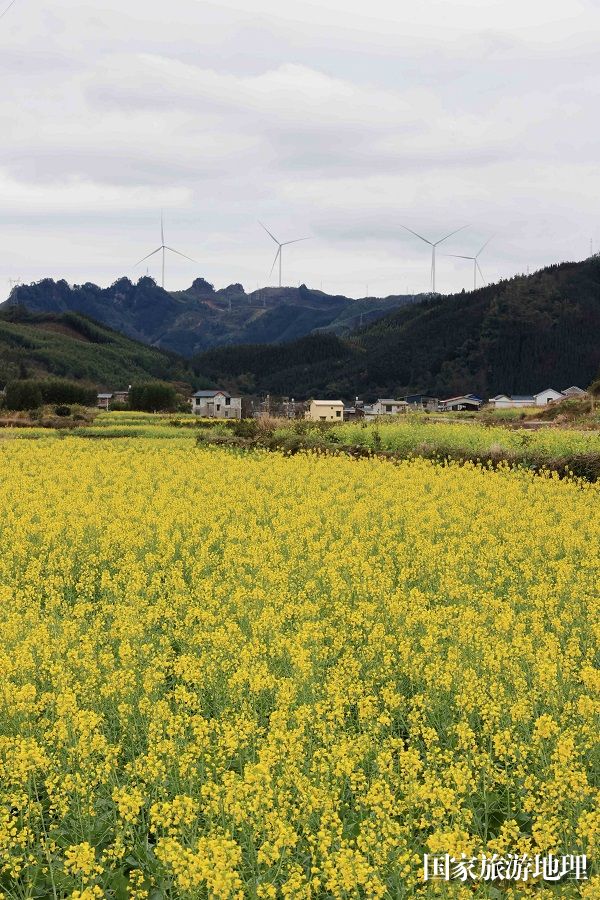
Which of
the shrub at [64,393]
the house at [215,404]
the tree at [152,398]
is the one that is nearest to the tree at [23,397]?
the shrub at [64,393]

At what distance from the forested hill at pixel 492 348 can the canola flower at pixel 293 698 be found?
503ft

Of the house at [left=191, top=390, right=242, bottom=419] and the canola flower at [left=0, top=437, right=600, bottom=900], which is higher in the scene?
the house at [left=191, top=390, right=242, bottom=419]

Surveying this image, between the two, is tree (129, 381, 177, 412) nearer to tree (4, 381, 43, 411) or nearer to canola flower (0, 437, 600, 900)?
tree (4, 381, 43, 411)

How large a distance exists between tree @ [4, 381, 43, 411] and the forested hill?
326 ft

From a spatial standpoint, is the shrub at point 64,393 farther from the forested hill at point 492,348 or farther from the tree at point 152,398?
the forested hill at point 492,348

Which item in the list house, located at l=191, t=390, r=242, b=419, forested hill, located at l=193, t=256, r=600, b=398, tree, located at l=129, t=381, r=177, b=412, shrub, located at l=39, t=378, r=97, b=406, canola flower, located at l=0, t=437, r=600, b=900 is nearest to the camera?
canola flower, located at l=0, t=437, r=600, b=900

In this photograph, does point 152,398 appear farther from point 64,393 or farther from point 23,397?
point 23,397

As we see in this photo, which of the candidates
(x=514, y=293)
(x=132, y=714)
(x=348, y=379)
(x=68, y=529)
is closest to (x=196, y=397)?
(x=348, y=379)

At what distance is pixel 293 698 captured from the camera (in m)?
7.54

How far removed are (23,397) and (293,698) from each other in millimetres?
75519

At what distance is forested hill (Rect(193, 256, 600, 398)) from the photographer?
557 feet

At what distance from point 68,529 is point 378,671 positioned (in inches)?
359

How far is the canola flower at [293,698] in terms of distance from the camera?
564cm

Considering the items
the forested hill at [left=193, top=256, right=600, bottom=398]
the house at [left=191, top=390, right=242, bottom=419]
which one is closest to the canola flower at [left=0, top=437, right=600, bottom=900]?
the house at [left=191, top=390, right=242, bottom=419]
